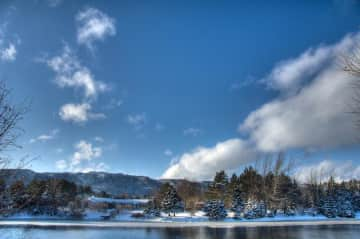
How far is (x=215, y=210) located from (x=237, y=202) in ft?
16.4

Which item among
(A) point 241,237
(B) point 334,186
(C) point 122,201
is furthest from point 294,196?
(C) point 122,201

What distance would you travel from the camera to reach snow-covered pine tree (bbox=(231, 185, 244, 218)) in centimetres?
5028

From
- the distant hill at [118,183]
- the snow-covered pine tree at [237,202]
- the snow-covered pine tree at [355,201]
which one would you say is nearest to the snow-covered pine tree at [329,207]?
the snow-covered pine tree at [355,201]

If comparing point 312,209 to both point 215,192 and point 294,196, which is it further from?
point 215,192

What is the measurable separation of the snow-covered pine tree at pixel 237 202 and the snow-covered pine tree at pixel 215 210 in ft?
8.91

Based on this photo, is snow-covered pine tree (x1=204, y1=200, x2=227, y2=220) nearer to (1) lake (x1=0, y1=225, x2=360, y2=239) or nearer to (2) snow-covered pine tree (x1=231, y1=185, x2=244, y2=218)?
(2) snow-covered pine tree (x1=231, y1=185, x2=244, y2=218)

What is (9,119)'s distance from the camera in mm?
4023

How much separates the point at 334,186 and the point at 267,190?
753 inches

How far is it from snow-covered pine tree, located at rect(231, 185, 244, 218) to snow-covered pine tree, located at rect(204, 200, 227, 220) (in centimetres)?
272

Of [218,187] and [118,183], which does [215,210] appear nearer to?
[218,187]

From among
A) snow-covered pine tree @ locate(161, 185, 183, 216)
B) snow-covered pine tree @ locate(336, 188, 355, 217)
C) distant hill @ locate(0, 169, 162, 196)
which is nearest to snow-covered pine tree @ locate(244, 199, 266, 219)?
snow-covered pine tree @ locate(161, 185, 183, 216)

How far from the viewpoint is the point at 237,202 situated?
50875 mm

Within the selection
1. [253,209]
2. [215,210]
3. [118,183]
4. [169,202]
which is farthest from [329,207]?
[118,183]

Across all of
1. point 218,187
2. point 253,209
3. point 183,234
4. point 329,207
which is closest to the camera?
point 183,234
